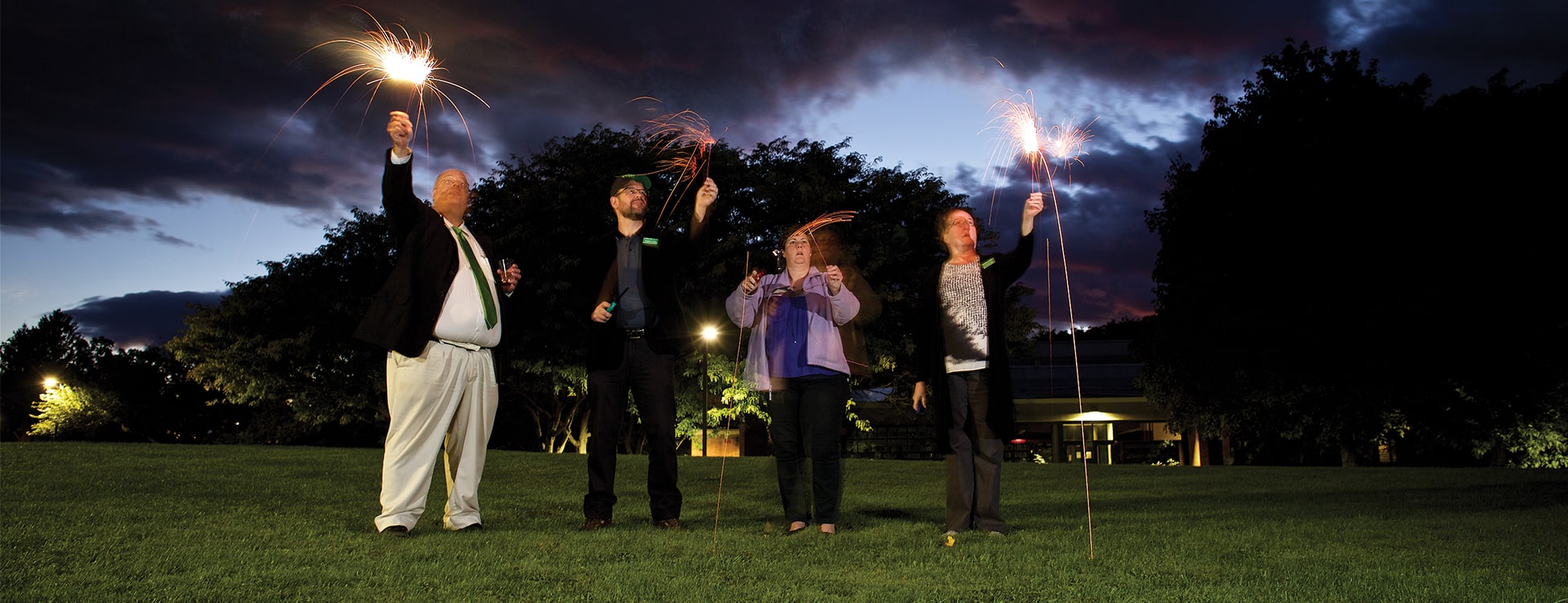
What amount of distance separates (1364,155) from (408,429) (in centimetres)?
2393

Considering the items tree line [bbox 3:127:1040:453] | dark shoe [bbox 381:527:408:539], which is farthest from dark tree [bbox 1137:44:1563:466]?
dark shoe [bbox 381:527:408:539]

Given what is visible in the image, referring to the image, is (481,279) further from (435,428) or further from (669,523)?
(669,523)

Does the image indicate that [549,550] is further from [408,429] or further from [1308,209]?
[1308,209]

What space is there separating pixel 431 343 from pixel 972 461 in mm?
3362

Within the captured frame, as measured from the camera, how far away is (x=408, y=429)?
5.69 meters

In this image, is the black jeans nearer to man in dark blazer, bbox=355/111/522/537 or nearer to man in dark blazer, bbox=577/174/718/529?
man in dark blazer, bbox=577/174/718/529

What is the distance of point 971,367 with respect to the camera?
6.28 m

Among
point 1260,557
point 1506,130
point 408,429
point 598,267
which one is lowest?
point 1260,557

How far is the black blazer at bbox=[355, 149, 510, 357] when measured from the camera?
18.4 ft

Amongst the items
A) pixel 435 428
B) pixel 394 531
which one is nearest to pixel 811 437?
pixel 435 428

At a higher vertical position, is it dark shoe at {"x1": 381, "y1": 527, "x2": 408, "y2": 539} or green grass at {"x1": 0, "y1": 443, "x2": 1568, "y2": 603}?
dark shoe at {"x1": 381, "y1": 527, "x2": 408, "y2": 539}

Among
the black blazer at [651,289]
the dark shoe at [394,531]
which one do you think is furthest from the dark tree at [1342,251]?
the dark shoe at [394,531]

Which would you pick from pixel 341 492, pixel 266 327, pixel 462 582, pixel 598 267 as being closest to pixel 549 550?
pixel 462 582

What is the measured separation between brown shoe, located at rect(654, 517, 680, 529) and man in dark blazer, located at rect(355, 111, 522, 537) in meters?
1.10
